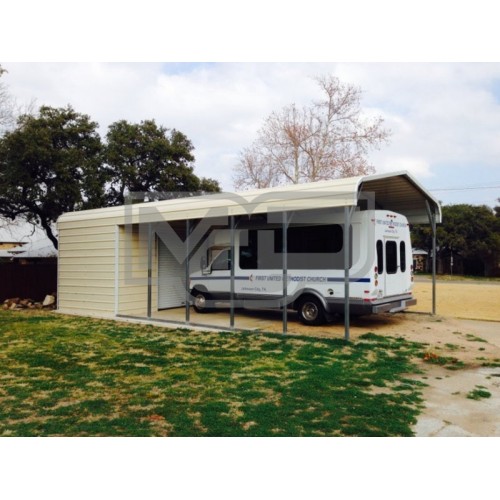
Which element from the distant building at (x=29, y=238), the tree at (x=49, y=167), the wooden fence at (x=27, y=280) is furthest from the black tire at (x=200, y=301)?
the distant building at (x=29, y=238)

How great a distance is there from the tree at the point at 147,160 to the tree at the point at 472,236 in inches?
936

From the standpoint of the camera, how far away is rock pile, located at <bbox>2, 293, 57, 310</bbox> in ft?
50.7

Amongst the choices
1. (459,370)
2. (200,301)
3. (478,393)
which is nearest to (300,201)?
(459,370)

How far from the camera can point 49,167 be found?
56.5 ft

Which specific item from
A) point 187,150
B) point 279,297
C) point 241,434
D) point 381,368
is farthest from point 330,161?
point 241,434

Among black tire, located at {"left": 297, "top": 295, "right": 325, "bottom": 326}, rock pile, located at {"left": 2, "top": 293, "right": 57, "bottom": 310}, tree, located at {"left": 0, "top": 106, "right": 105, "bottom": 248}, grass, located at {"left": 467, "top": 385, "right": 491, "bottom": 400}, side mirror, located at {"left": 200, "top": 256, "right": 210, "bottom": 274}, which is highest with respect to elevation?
tree, located at {"left": 0, "top": 106, "right": 105, "bottom": 248}

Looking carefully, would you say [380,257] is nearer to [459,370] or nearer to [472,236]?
[459,370]

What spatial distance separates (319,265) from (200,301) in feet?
12.9

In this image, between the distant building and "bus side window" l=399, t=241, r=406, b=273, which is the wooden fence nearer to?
the distant building

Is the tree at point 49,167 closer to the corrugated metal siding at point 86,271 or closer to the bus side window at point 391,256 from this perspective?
the corrugated metal siding at point 86,271

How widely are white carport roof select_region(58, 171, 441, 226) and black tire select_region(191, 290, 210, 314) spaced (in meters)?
2.43

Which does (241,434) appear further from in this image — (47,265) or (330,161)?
(330,161)

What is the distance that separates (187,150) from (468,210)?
1008 inches

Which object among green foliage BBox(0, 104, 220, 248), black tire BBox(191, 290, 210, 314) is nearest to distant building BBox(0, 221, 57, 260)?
green foliage BBox(0, 104, 220, 248)
